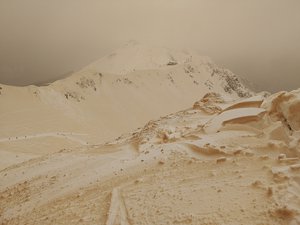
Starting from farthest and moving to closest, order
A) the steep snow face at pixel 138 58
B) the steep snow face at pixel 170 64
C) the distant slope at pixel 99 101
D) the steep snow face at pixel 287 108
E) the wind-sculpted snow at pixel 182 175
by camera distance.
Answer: the steep snow face at pixel 138 58, the steep snow face at pixel 170 64, the distant slope at pixel 99 101, the steep snow face at pixel 287 108, the wind-sculpted snow at pixel 182 175

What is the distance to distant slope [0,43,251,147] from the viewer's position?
1053 inches

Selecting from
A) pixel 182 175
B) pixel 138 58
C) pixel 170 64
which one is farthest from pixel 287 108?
pixel 138 58

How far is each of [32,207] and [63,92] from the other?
27.8 m

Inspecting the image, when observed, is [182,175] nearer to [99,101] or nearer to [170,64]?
[99,101]

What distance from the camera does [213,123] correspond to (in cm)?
832

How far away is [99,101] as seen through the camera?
37.1m

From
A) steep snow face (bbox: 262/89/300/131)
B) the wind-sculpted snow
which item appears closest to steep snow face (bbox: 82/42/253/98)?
the wind-sculpted snow

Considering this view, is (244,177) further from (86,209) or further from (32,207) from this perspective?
(32,207)

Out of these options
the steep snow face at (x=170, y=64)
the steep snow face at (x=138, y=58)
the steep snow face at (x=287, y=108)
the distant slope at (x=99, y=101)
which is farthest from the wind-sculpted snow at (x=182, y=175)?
the steep snow face at (x=138, y=58)

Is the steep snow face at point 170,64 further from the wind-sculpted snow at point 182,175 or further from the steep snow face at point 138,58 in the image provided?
the wind-sculpted snow at point 182,175

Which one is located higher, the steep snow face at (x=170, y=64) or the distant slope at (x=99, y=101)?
the steep snow face at (x=170, y=64)

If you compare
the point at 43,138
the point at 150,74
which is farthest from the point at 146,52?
the point at 43,138

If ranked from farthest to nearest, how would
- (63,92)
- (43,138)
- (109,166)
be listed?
(63,92)
(43,138)
(109,166)

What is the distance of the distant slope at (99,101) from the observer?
2676 centimetres
